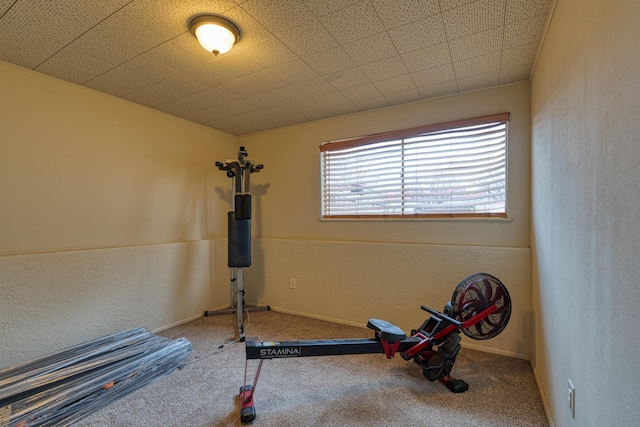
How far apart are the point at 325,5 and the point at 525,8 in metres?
1.06

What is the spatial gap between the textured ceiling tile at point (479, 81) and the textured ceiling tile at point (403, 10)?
38.1 inches

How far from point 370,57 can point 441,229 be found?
161cm

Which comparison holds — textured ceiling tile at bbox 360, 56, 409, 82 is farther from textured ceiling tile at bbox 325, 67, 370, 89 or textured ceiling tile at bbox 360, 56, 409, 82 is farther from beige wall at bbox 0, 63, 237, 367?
beige wall at bbox 0, 63, 237, 367

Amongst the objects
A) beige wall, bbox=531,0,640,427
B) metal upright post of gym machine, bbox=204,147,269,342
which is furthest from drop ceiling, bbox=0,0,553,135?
metal upright post of gym machine, bbox=204,147,269,342

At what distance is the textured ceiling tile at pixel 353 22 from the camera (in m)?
1.52

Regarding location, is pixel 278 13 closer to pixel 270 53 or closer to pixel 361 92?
pixel 270 53

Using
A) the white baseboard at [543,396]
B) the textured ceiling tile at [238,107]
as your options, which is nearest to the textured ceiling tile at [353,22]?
the textured ceiling tile at [238,107]

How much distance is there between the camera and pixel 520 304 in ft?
7.50

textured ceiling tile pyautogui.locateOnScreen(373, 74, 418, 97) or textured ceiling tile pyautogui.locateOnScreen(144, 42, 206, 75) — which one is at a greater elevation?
textured ceiling tile pyautogui.locateOnScreen(373, 74, 418, 97)

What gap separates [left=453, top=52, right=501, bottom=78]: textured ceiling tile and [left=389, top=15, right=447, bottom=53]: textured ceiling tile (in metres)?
0.39

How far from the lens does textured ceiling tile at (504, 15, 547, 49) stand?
5.28ft

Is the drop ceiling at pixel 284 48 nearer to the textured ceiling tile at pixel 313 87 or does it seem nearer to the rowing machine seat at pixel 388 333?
the textured ceiling tile at pixel 313 87

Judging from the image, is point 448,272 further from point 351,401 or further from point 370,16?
point 370,16

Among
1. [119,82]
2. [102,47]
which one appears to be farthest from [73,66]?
[102,47]
